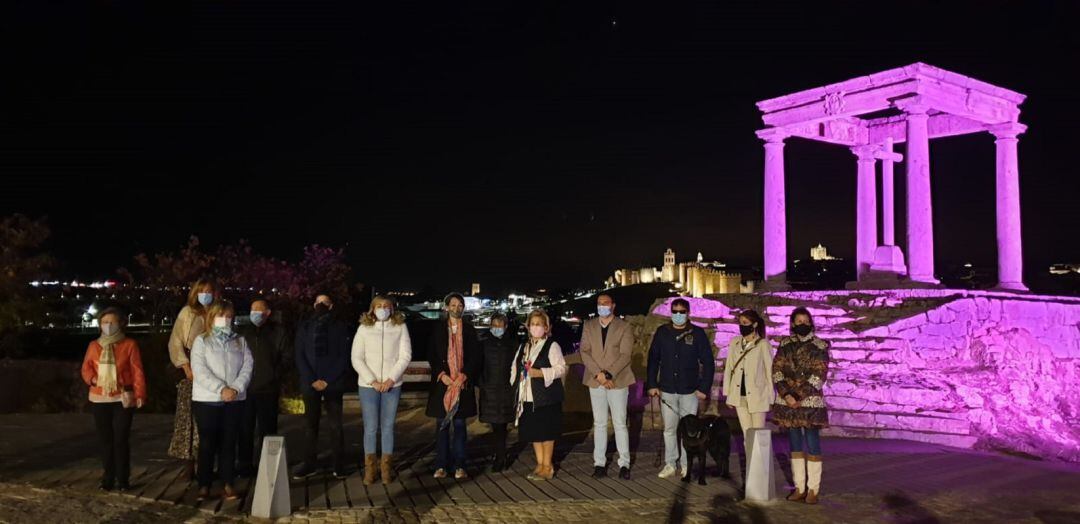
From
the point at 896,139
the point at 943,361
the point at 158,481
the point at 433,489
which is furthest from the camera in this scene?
the point at 896,139

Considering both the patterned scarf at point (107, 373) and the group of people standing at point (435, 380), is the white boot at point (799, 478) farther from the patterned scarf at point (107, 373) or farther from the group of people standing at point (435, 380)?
the patterned scarf at point (107, 373)

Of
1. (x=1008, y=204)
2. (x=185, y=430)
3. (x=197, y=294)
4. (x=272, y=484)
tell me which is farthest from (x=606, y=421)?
(x=1008, y=204)

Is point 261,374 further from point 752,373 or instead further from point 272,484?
point 752,373

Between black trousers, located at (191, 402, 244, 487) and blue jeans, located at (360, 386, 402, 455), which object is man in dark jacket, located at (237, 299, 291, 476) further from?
blue jeans, located at (360, 386, 402, 455)

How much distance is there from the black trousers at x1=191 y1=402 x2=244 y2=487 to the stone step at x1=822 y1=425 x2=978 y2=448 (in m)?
9.87

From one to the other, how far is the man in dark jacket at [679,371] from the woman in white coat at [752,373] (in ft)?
1.20

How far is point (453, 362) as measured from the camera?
10.3m

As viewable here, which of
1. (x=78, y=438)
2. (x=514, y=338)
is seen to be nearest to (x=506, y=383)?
(x=514, y=338)

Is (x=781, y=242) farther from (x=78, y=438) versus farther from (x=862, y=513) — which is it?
(x=78, y=438)

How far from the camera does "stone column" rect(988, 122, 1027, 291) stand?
2414cm

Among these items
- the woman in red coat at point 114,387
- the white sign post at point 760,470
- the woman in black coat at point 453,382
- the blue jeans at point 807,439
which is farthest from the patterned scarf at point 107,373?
the blue jeans at point 807,439

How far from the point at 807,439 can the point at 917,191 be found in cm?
1506

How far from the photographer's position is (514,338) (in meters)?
10.7

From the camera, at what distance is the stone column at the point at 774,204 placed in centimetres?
2578
